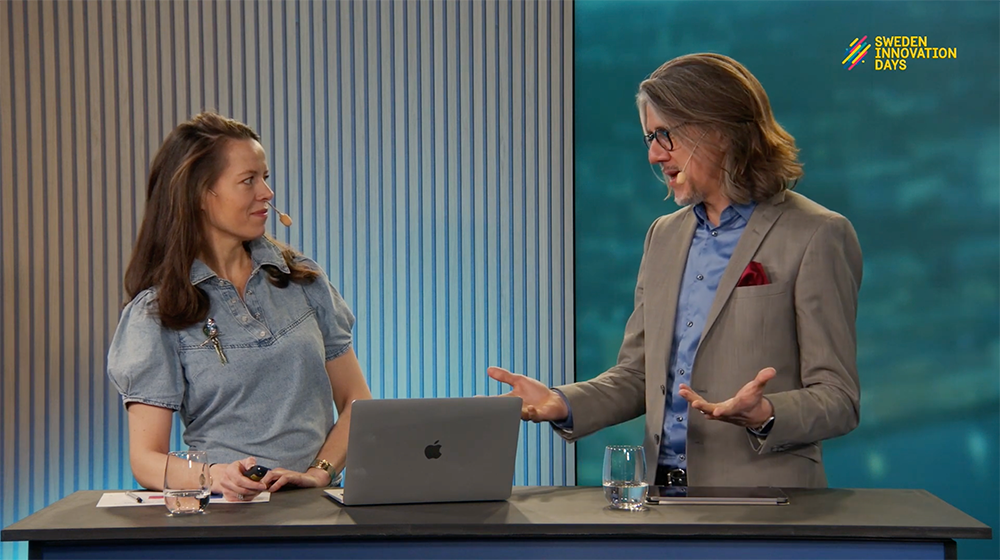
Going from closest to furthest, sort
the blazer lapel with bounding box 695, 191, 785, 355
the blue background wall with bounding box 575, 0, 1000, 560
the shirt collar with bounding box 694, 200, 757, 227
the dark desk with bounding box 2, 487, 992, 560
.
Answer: the dark desk with bounding box 2, 487, 992, 560 → the blazer lapel with bounding box 695, 191, 785, 355 → the shirt collar with bounding box 694, 200, 757, 227 → the blue background wall with bounding box 575, 0, 1000, 560

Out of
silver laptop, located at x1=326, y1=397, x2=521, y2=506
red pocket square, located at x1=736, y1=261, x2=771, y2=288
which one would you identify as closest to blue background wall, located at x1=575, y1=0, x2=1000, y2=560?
red pocket square, located at x1=736, y1=261, x2=771, y2=288

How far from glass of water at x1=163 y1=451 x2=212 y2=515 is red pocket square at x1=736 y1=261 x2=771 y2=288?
4.00 feet

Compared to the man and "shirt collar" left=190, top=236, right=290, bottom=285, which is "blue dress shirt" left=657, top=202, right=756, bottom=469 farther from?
"shirt collar" left=190, top=236, right=290, bottom=285

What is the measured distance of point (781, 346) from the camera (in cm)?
231

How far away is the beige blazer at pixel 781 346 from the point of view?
2.24 metres

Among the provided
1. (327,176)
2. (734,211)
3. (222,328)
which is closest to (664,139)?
(734,211)

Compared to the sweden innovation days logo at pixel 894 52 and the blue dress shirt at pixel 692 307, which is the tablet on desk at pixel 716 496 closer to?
the blue dress shirt at pixel 692 307

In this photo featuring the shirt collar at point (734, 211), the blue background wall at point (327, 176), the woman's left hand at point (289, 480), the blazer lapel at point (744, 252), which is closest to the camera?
the woman's left hand at point (289, 480)

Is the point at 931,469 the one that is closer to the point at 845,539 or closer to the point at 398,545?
the point at 845,539

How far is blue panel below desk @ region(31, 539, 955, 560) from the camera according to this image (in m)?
1.83

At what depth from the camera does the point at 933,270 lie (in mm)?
4168

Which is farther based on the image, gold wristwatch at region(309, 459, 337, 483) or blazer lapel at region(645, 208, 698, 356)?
gold wristwatch at region(309, 459, 337, 483)

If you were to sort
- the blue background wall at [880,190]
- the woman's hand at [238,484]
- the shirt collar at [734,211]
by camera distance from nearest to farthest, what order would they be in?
the woman's hand at [238,484]
the shirt collar at [734,211]
the blue background wall at [880,190]

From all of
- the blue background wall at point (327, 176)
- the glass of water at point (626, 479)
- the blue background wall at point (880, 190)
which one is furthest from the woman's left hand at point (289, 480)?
the blue background wall at point (880, 190)
